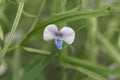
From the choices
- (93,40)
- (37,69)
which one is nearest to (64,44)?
(37,69)

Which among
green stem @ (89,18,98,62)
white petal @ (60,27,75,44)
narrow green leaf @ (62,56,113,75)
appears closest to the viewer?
white petal @ (60,27,75,44)

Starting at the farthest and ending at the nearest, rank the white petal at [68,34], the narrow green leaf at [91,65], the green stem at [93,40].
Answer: the green stem at [93,40], the narrow green leaf at [91,65], the white petal at [68,34]

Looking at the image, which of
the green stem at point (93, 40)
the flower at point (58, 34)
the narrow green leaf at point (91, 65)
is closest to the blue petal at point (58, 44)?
the flower at point (58, 34)

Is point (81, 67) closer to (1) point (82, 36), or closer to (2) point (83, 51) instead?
(2) point (83, 51)

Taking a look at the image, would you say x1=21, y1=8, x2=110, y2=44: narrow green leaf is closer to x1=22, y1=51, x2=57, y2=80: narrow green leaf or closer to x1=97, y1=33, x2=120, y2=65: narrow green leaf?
x1=22, y1=51, x2=57, y2=80: narrow green leaf

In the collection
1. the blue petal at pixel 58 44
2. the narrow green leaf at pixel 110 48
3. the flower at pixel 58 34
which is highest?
the flower at pixel 58 34

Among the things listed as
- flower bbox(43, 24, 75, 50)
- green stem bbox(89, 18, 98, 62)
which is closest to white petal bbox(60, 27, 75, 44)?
flower bbox(43, 24, 75, 50)

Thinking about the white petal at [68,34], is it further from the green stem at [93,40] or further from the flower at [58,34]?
the green stem at [93,40]
